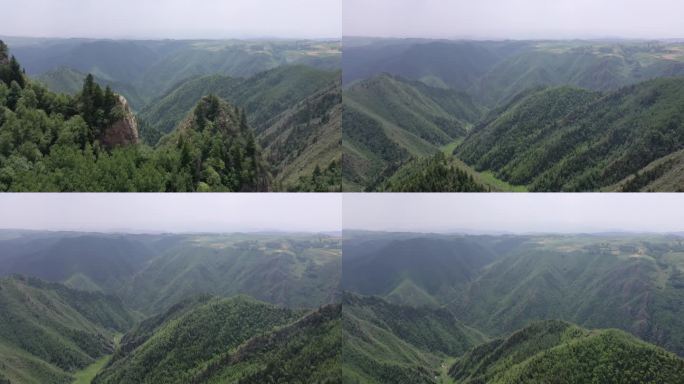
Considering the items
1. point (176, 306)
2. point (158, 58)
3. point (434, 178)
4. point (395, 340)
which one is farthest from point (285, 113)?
point (395, 340)

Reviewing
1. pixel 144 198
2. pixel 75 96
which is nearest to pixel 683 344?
pixel 144 198

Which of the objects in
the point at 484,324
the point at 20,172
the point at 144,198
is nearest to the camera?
the point at 20,172

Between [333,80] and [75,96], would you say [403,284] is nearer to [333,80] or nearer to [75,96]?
[333,80]

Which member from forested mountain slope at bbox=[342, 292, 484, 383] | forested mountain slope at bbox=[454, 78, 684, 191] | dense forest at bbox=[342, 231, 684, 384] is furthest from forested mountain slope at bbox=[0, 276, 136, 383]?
forested mountain slope at bbox=[454, 78, 684, 191]

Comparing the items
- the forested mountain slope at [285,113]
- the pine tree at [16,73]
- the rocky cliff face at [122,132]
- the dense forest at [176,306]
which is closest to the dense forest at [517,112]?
the forested mountain slope at [285,113]

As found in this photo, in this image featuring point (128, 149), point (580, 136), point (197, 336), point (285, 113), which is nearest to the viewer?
point (128, 149)

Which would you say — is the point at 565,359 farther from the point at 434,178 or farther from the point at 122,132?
the point at 122,132

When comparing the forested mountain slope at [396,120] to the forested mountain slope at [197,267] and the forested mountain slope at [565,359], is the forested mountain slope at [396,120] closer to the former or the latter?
the forested mountain slope at [197,267]
